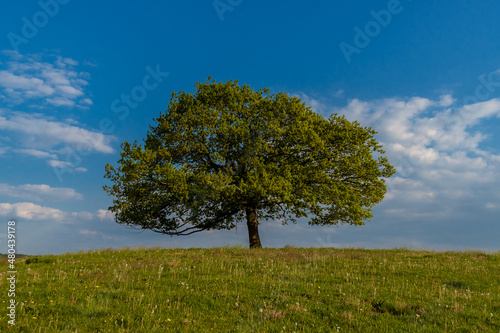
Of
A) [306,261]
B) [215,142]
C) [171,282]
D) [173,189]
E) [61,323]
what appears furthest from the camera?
[215,142]

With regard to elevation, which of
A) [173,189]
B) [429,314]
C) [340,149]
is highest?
[340,149]

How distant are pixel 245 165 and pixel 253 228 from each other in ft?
18.8

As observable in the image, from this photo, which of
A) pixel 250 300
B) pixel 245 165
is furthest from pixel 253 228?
pixel 250 300

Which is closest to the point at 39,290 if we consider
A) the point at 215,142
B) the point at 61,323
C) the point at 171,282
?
the point at 61,323

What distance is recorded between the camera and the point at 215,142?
86.6 ft

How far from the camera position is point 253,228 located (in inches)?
1126

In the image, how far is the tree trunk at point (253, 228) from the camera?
1115 inches

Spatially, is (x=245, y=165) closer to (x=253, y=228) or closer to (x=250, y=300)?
(x=253, y=228)

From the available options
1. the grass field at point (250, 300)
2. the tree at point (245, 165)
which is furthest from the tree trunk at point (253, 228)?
the grass field at point (250, 300)

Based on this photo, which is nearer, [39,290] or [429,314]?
[429,314]

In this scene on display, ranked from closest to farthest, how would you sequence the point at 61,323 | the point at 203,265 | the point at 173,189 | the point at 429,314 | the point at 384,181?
1. the point at 61,323
2. the point at 429,314
3. the point at 203,265
4. the point at 173,189
5. the point at 384,181

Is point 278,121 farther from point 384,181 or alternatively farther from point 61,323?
point 61,323

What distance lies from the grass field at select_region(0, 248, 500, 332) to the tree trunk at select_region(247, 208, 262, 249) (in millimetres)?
11274

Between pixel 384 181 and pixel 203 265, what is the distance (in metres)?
18.3
